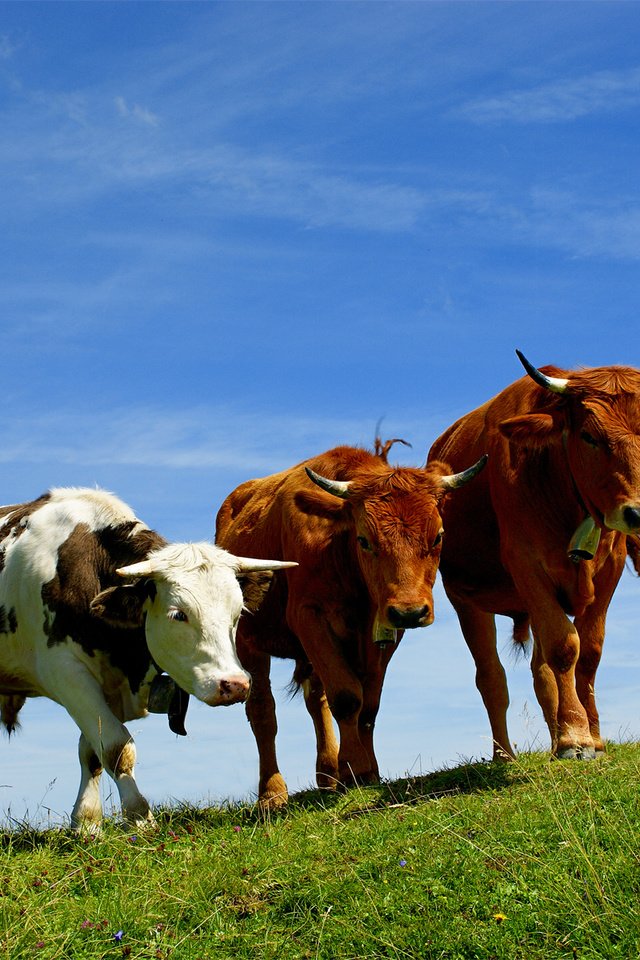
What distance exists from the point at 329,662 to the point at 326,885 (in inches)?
144

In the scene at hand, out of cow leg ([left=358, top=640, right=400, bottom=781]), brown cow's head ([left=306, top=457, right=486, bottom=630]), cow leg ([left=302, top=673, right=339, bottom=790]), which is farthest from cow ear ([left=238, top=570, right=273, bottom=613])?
cow leg ([left=302, top=673, right=339, bottom=790])

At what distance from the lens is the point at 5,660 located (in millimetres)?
10609

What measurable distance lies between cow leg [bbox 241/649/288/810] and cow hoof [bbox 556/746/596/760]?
292cm

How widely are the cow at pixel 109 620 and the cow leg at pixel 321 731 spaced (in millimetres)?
2570

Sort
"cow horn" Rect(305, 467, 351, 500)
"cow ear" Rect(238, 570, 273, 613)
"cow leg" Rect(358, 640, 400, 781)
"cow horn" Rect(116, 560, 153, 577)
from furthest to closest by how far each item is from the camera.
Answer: "cow leg" Rect(358, 640, 400, 781) < "cow horn" Rect(305, 467, 351, 500) < "cow ear" Rect(238, 570, 273, 613) < "cow horn" Rect(116, 560, 153, 577)

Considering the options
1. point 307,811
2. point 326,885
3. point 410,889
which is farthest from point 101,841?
point 410,889

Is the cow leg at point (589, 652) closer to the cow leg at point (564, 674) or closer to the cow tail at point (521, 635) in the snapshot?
→ the cow leg at point (564, 674)

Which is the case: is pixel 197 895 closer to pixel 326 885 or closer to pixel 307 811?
pixel 326 885

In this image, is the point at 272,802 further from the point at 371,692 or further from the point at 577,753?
the point at 577,753

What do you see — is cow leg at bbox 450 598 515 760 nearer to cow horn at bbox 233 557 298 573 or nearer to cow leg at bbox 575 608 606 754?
cow leg at bbox 575 608 606 754

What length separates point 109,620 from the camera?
9.80 meters

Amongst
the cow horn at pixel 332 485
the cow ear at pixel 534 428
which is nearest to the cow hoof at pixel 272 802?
the cow horn at pixel 332 485

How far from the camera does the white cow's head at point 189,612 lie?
9250 mm

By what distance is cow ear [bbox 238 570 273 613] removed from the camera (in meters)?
10.4
